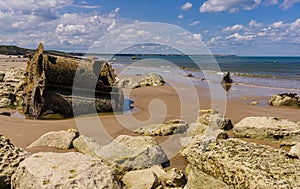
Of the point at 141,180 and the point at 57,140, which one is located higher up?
the point at 57,140

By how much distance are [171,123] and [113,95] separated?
3.58 meters

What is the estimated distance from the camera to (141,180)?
4.83 metres

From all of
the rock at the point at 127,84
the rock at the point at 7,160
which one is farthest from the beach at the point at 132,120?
the rock at the point at 127,84

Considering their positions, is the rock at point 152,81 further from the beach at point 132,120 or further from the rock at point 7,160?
the rock at point 7,160

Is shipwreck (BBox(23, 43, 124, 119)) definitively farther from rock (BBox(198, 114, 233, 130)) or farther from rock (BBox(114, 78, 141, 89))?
rock (BBox(114, 78, 141, 89))

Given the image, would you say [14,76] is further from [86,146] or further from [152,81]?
[86,146]

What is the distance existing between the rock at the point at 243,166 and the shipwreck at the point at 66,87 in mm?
6991

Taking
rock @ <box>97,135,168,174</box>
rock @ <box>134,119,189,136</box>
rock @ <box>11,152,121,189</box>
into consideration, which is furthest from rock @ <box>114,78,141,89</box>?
A: rock @ <box>11,152,121,189</box>

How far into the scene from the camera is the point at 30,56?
11164mm

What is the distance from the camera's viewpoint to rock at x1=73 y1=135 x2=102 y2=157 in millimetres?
6156

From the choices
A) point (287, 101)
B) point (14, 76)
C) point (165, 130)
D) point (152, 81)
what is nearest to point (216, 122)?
point (165, 130)

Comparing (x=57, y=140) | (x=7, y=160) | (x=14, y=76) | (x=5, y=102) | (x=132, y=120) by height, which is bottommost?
(x=132, y=120)

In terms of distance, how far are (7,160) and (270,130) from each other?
21.4ft

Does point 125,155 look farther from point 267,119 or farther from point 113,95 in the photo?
point 113,95
